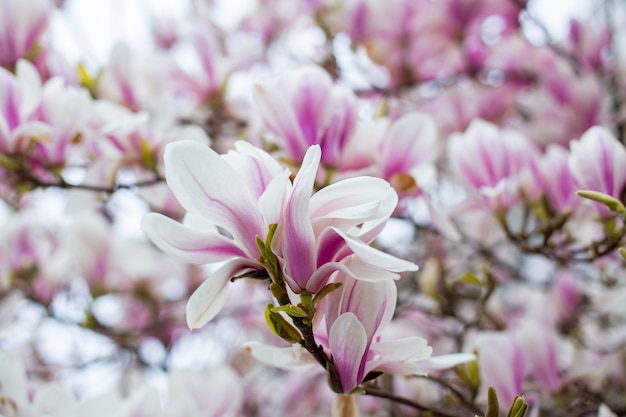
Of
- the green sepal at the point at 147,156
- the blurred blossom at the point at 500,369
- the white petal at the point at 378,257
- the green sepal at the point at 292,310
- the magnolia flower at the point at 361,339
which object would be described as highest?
the white petal at the point at 378,257

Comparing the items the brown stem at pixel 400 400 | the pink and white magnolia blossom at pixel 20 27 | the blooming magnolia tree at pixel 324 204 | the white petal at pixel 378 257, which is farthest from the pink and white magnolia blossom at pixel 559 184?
the pink and white magnolia blossom at pixel 20 27

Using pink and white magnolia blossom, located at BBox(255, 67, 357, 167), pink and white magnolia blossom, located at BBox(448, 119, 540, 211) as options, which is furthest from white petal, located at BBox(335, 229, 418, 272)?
pink and white magnolia blossom, located at BBox(448, 119, 540, 211)

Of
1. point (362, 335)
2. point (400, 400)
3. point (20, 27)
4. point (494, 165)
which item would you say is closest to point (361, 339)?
point (362, 335)

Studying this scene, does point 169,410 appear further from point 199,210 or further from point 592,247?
point 592,247

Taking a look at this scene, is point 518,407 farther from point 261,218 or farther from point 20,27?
point 20,27

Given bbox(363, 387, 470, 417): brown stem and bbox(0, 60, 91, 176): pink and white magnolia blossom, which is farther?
bbox(0, 60, 91, 176): pink and white magnolia blossom

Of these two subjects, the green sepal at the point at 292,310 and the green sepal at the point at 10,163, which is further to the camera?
the green sepal at the point at 10,163

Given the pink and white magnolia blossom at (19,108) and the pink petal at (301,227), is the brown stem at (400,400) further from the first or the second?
the pink and white magnolia blossom at (19,108)

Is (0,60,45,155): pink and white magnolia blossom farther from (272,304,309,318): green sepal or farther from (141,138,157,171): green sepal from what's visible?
(272,304,309,318): green sepal
